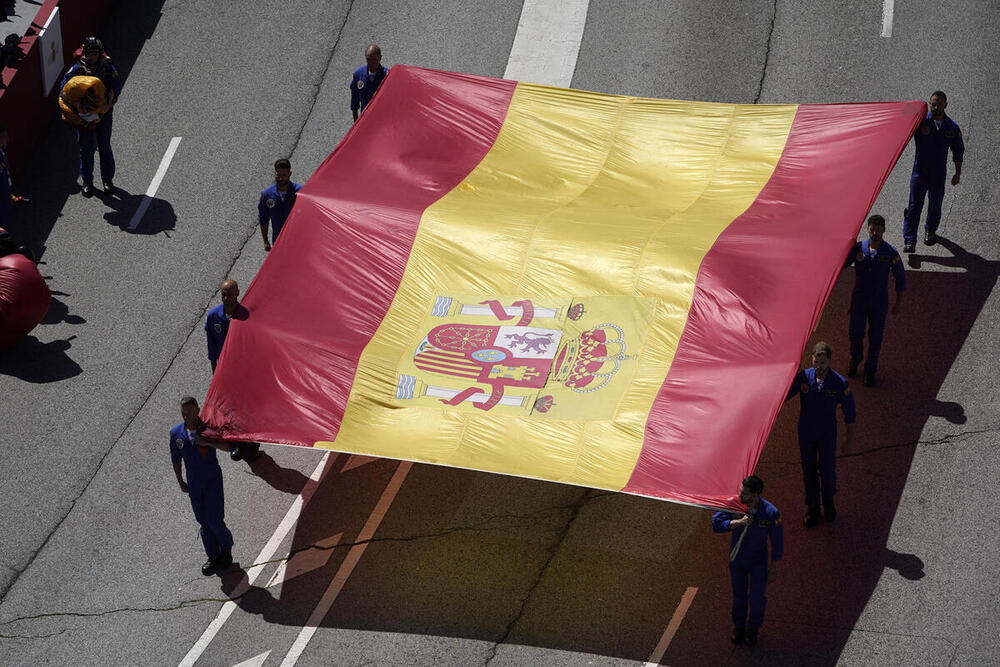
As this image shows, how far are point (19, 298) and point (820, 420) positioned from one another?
31.3ft

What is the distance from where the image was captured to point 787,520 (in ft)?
42.5

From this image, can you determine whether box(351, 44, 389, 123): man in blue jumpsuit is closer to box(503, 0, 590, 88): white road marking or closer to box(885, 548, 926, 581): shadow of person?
box(503, 0, 590, 88): white road marking

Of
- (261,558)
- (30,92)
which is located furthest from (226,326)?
(30,92)

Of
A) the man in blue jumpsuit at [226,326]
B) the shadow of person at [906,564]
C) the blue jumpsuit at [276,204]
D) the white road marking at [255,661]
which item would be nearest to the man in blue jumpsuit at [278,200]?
the blue jumpsuit at [276,204]

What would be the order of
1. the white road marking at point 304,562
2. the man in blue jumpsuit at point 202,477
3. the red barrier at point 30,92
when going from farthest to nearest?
the red barrier at point 30,92 < the white road marking at point 304,562 < the man in blue jumpsuit at point 202,477

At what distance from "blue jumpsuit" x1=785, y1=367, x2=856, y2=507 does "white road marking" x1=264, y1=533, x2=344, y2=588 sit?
4865mm

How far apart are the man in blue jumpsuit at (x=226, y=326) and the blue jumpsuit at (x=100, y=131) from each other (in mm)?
4788

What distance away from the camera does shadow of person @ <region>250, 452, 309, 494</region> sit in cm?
1392

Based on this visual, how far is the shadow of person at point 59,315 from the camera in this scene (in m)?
16.3

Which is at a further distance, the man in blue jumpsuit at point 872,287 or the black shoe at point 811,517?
the man in blue jumpsuit at point 872,287

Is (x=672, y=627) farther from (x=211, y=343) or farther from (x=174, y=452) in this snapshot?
(x=211, y=343)

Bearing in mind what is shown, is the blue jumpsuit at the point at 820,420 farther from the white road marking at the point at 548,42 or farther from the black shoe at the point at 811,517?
the white road marking at the point at 548,42

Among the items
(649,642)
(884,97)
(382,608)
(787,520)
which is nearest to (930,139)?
(884,97)

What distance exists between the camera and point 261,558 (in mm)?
13164
